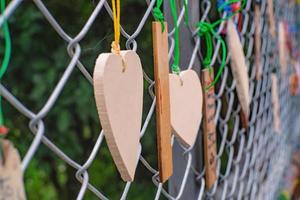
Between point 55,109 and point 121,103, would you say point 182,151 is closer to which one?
point 121,103

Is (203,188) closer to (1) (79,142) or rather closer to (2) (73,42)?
(2) (73,42)

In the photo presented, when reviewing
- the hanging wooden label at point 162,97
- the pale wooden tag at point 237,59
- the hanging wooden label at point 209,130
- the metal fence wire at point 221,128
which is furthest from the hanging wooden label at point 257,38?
the hanging wooden label at point 162,97

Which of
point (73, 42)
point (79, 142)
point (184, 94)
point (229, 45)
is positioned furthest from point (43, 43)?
point (73, 42)

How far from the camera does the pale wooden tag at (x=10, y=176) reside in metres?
0.28

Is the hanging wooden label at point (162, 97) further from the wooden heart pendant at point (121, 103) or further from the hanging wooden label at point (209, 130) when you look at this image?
the hanging wooden label at point (209, 130)

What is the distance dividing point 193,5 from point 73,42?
0.35 meters

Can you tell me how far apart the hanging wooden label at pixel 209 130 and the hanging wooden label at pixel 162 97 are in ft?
0.68

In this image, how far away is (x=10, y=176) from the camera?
0.29m

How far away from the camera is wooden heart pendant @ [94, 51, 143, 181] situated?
400 millimetres

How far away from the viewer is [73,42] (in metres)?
0.44

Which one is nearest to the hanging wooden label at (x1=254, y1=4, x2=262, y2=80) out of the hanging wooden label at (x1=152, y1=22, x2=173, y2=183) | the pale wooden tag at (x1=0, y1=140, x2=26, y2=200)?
the hanging wooden label at (x1=152, y1=22, x2=173, y2=183)

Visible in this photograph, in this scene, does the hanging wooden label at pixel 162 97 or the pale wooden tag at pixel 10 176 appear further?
the hanging wooden label at pixel 162 97

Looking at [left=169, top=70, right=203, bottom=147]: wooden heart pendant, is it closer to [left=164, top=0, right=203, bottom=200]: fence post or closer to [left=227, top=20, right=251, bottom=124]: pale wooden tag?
[left=164, top=0, right=203, bottom=200]: fence post

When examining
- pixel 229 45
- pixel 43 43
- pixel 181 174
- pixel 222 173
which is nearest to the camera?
pixel 181 174
